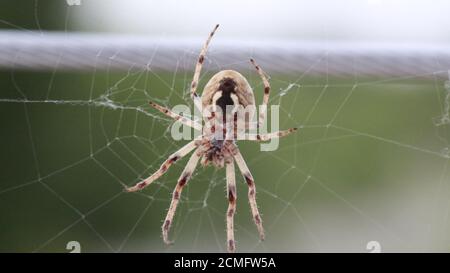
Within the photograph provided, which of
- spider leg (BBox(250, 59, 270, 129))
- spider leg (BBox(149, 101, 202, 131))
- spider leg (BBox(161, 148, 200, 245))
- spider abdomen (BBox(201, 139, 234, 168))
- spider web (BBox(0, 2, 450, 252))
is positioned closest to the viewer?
spider leg (BBox(250, 59, 270, 129))

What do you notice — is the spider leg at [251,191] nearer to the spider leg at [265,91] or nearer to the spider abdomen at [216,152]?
the spider abdomen at [216,152]

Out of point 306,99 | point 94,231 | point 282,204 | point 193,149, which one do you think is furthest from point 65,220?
point 193,149

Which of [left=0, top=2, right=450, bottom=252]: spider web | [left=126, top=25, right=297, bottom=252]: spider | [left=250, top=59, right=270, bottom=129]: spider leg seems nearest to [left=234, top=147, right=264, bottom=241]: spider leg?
[left=126, top=25, right=297, bottom=252]: spider

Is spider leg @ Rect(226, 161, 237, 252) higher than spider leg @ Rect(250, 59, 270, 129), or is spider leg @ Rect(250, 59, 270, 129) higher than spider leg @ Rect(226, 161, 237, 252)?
spider leg @ Rect(250, 59, 270, 129)

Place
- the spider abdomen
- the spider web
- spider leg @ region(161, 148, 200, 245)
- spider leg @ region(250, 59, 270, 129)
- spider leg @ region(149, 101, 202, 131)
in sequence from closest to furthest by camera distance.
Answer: spider leg @ region(250, 59, 270, 129), spider leg @ region(149, 101, 202, 131), spider leg @ region(161, 148, 200, 245), the spider abdomen, the spider web

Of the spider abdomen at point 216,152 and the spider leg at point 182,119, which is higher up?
the spider leg at point 182,119

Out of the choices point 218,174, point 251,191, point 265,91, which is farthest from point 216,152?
point 218,174

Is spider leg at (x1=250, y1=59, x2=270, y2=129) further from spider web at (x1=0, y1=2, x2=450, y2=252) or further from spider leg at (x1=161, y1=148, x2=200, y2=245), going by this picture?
spider web at (x1=0, y1=2, x2=450, y2=252)

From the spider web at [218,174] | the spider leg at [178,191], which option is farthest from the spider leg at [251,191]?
the spider web at [218,174]
